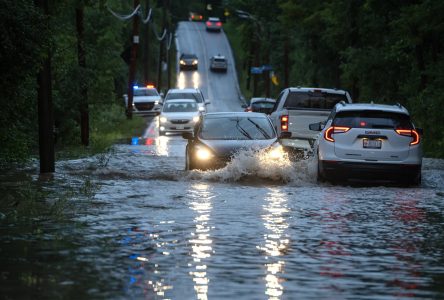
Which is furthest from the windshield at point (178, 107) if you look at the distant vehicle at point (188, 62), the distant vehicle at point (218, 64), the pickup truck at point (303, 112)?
the distant vehicle at point (218, 64)

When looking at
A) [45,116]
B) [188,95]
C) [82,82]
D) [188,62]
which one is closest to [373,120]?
[45,116]

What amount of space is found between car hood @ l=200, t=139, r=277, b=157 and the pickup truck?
227 inches

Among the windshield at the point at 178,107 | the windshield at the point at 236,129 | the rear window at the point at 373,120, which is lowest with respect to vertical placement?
the windshield at the point at 178,107

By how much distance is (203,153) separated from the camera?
76.7 ft

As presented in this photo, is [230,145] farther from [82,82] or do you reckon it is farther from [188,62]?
[188,62]

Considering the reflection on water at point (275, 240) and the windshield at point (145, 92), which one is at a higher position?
the reflection on water at point (275, 240)

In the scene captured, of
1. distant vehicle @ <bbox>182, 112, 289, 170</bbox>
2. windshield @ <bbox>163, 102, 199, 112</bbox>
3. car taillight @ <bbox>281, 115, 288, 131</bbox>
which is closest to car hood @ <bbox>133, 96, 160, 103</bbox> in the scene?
windshield @ <bbox>163, 102, 199, 112</bbox>

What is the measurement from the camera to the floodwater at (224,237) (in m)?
10.2

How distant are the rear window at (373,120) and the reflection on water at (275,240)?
105 inches

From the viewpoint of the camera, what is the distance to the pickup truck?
29375mm

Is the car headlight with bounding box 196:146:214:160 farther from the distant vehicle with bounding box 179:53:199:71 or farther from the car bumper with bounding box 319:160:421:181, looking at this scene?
the distant vehicle with bounding box 179:53:199:71

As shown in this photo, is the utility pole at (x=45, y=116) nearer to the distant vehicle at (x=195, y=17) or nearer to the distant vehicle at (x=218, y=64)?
the distant vehicle at (x=218, y=64)

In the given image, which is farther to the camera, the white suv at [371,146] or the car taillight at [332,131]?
the car taillight at [332,131]

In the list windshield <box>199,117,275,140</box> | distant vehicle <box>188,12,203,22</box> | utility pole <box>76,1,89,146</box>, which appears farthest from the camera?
distant vehicle <box>188,12,203,22</box>
